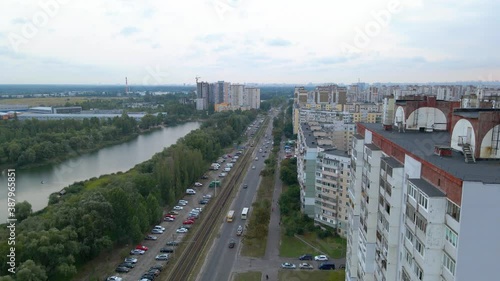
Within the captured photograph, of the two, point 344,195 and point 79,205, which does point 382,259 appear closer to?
point 344,195

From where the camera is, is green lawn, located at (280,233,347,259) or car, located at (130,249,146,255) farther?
green lawn, located at (280,233,347,259)

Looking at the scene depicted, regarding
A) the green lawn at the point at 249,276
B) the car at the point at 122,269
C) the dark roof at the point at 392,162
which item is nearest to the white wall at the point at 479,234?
the dark roof at the point at 392,162

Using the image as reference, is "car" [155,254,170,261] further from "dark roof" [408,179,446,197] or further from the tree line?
"dark roof" [408,179,446,197]

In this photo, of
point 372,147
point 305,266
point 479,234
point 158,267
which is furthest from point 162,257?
point 479,234

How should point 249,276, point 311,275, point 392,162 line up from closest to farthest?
point 392,162 < point 249,276 < point 311,275

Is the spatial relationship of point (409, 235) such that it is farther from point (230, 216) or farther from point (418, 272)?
point (230, 216)

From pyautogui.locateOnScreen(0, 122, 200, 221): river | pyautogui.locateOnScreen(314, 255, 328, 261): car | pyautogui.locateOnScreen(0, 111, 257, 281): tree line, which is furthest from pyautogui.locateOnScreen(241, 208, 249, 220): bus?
pyautogui.locateOnScreen(0, 122, 200, 221): river

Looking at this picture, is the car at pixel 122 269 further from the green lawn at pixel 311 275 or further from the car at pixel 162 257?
the green lawn at pixel 311 275
